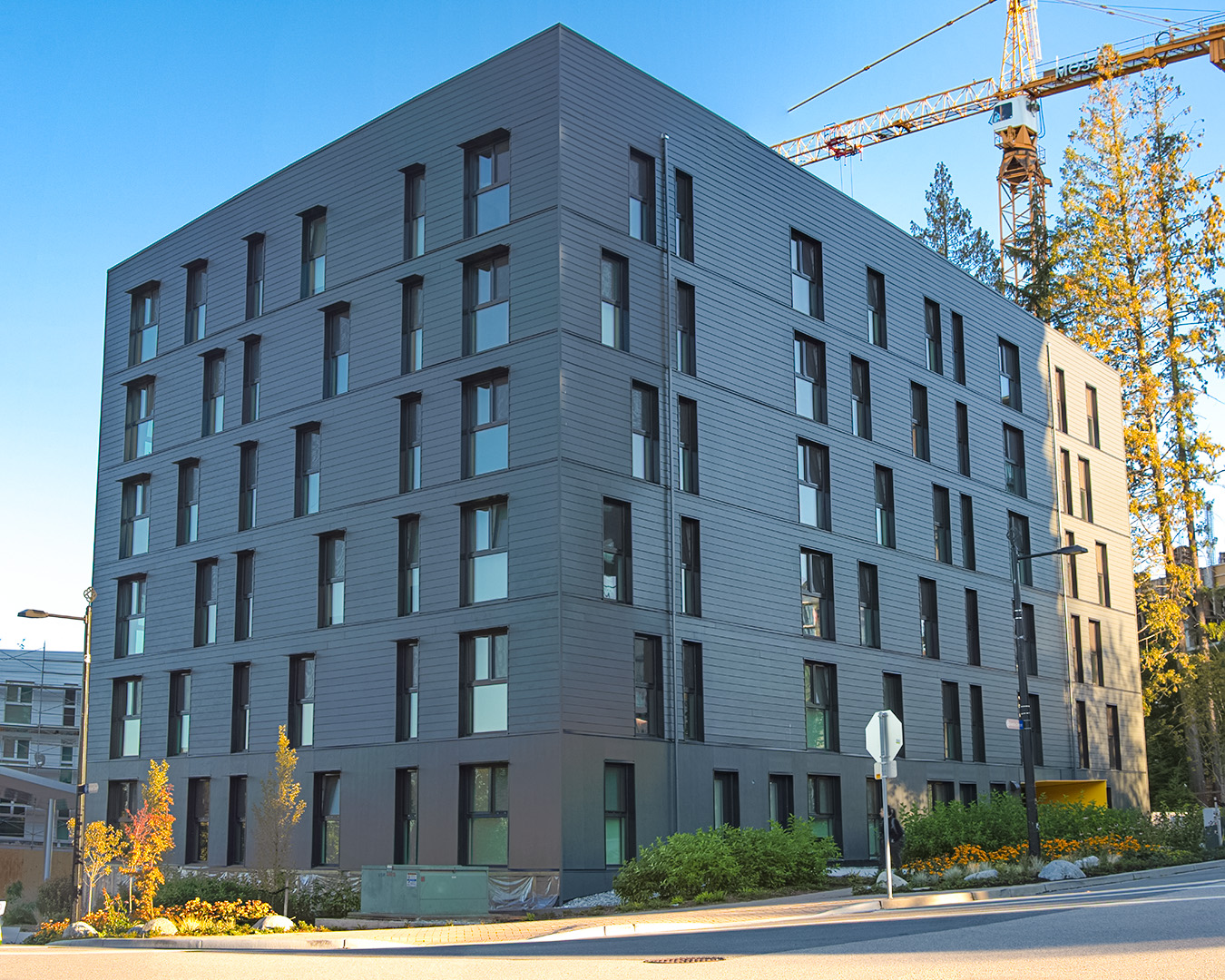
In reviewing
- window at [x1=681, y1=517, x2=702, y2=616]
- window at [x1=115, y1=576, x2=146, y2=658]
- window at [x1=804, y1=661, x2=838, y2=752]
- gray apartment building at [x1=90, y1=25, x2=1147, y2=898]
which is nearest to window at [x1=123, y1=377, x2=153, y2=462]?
gray apartment building at [x1=90, y1=25, x2=1147, y2=898]

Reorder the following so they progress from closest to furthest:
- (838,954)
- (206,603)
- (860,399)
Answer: (838,954) → (206,603) → (860,399)

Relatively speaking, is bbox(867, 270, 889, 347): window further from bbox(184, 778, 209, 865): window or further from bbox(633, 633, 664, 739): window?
bbox(184, 778, 209, 865): window

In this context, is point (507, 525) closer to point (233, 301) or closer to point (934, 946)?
point (233, 301)

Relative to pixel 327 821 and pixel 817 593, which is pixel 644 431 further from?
pixel 327 821

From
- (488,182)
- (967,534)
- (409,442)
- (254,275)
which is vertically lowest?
(967,534)

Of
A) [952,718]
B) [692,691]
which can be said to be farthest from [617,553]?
[952,718]

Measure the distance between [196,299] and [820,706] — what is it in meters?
22.3

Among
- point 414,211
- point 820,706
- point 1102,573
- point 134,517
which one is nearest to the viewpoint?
point 414,211

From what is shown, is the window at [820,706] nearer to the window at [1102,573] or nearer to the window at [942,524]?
the window at [942,524]

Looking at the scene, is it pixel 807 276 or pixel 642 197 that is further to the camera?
pixel 807 276

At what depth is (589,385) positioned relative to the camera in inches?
1192

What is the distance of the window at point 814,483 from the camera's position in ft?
119

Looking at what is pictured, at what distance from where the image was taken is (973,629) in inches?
1682

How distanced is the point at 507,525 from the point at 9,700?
211 ft
